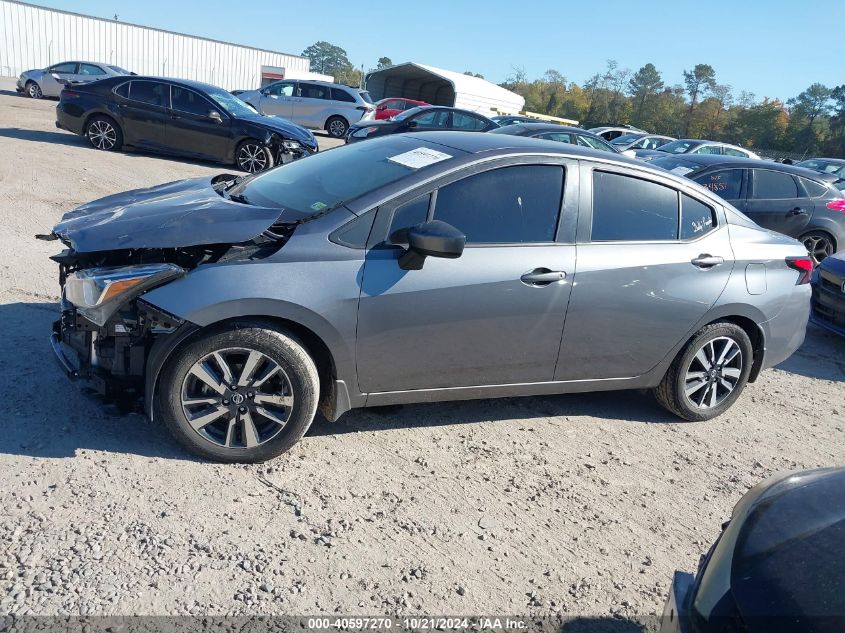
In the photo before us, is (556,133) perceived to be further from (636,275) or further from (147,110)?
(636,275)

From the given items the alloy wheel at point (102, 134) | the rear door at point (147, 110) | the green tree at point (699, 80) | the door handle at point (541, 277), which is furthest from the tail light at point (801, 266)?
the green tree at point (699, 80)

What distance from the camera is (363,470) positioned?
372 centimetres

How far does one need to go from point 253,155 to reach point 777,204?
888 cm

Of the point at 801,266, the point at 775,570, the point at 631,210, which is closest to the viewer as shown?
the point at 775,570

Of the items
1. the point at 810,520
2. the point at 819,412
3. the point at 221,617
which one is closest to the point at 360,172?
the point at 221,617

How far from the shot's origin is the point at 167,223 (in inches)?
143

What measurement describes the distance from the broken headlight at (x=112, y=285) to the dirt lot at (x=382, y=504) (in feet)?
1.93

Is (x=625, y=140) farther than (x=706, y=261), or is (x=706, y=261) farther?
(x=625, y=140)

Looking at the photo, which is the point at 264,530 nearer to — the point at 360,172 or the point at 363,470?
the point at 363,470

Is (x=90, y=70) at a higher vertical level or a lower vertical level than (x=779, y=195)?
higher

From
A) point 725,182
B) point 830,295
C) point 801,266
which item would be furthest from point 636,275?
point 725,182

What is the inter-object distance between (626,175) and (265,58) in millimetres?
57586

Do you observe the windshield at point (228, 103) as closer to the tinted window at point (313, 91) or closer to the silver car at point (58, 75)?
the tinted window at point (313, 91)

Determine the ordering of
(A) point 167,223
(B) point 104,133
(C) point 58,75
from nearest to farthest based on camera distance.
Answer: (A) point 167,223
(B) point 104,133
(C) point 58,75
